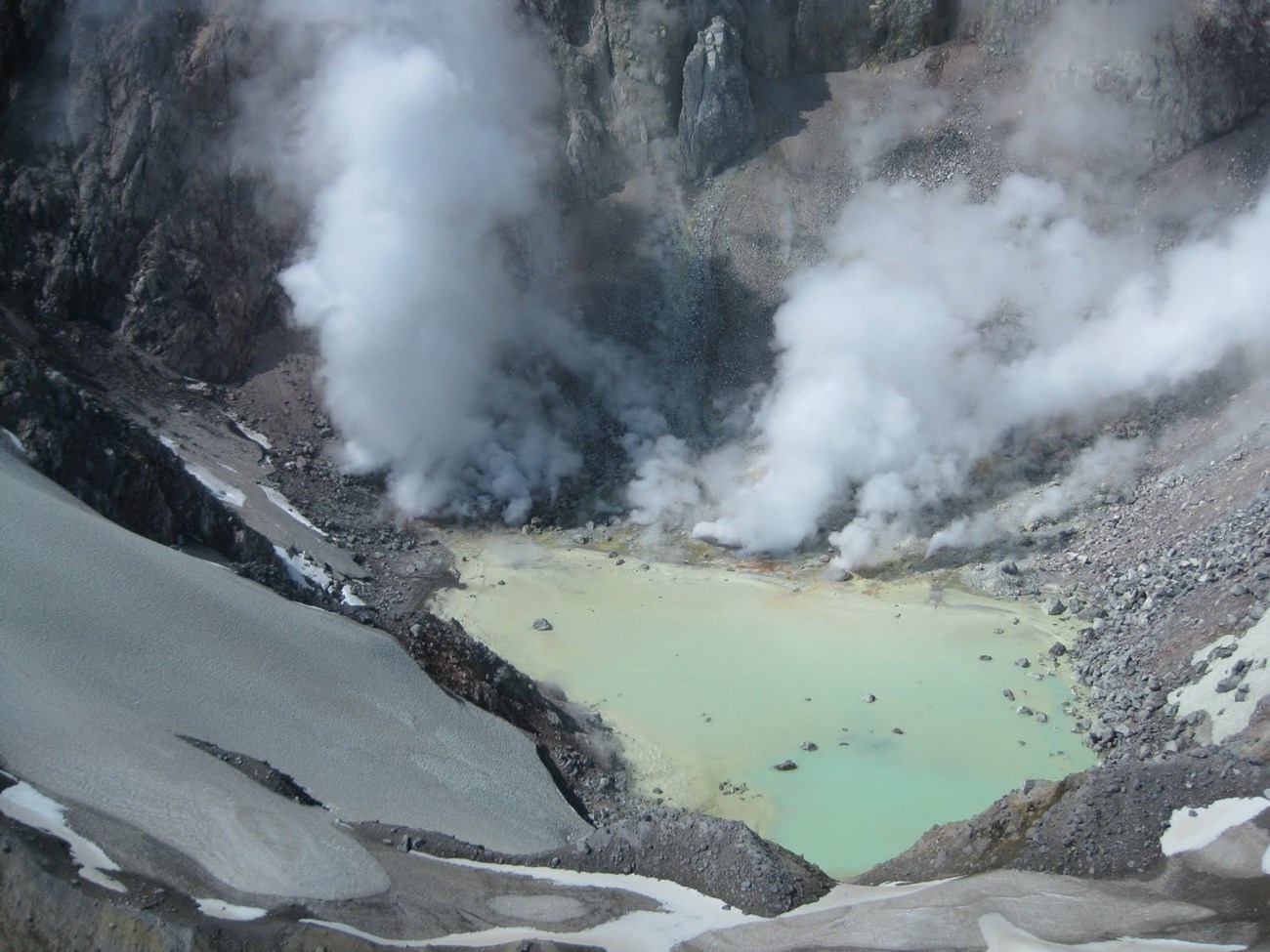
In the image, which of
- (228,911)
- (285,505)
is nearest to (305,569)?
(285,505)

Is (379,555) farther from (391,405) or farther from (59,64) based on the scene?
(59,64)

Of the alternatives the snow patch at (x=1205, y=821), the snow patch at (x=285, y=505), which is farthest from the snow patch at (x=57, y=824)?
the snow patch at (x=285, y=505)

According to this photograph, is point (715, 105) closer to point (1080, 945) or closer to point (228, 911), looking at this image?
point (1080, 945)

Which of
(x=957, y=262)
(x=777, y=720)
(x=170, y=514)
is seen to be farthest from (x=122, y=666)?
(x=957, y=262)

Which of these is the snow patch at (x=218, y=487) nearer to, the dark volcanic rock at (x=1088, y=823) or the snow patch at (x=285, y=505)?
the snow patch at (x=285, y=505)

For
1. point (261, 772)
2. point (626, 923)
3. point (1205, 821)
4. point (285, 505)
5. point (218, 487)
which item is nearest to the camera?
point (626, 923)

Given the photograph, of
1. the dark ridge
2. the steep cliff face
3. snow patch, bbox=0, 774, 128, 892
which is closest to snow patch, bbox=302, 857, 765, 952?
the dark ridge
